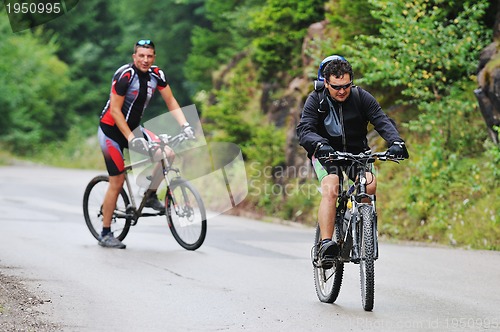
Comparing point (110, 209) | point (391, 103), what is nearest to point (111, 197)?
point (110, 209)

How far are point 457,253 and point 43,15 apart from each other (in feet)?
136

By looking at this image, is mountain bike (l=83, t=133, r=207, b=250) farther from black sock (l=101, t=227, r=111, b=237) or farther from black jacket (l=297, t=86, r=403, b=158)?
black jacket (l=297, t=86, r=403, b=158)

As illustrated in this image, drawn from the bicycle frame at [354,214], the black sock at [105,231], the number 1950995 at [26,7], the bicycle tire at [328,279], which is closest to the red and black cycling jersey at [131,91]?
the black sock at [105,231]

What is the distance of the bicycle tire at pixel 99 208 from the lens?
1172cm

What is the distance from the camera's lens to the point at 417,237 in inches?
526

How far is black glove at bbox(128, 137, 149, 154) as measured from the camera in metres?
10.9

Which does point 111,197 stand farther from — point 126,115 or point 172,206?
point 126,115

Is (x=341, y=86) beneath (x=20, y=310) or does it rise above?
above

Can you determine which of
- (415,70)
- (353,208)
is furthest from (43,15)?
(353,208)

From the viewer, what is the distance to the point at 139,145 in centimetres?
1098

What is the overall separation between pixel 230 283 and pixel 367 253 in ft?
7.01

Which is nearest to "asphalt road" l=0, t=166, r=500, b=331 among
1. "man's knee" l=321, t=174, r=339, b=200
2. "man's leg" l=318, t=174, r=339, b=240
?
"man's leg" l=318, t=174, r=339, b=240

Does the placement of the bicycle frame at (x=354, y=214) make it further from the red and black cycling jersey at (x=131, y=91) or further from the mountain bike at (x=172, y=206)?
the red and black cycling jersey at (x=131, y=91)

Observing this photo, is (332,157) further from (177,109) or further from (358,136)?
(177,109)
